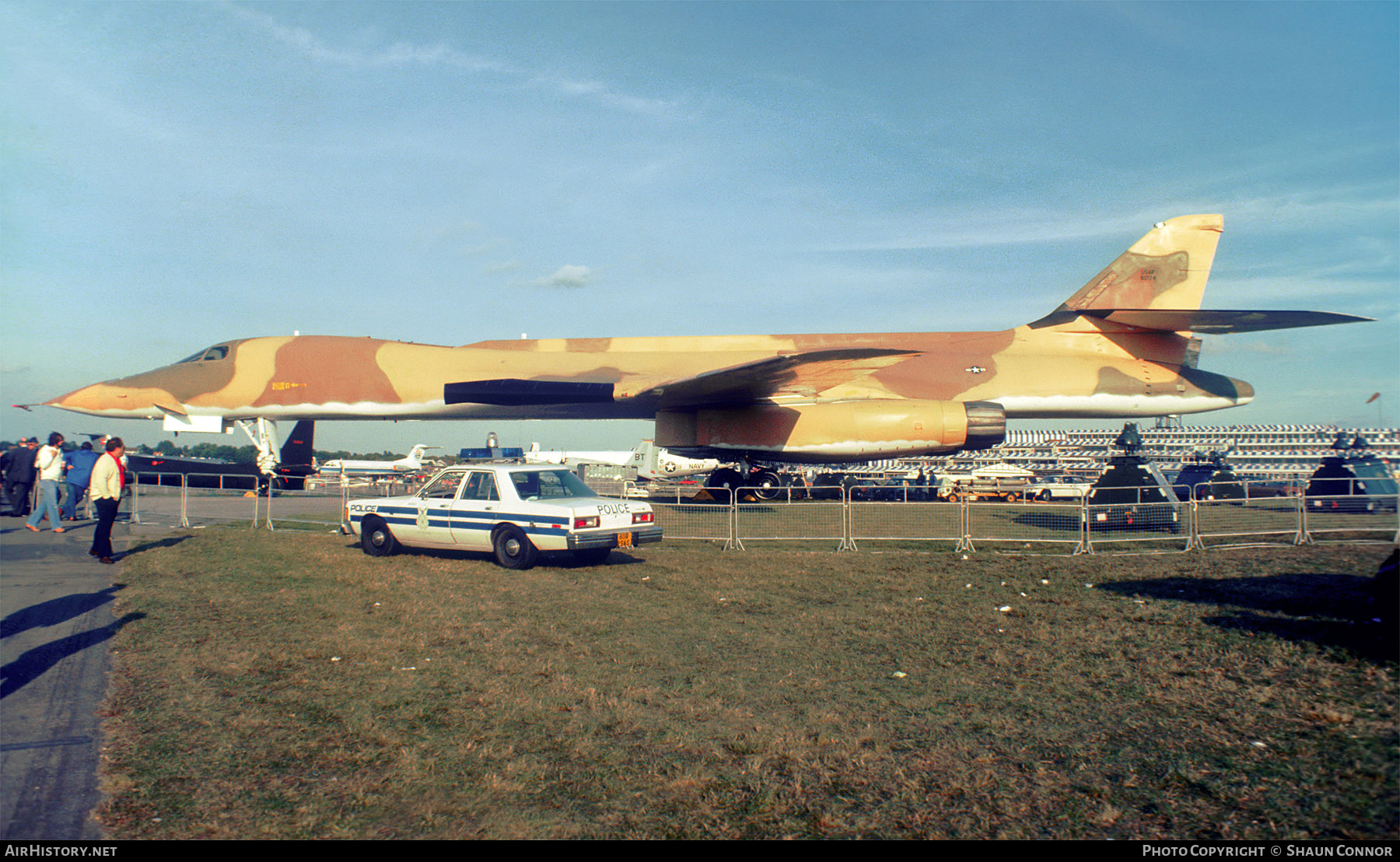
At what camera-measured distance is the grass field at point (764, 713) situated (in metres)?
2.71

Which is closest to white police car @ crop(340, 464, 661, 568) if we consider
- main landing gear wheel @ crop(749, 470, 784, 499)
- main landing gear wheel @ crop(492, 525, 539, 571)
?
main landing gear wheel @ crop(492, 525, 539, 571)

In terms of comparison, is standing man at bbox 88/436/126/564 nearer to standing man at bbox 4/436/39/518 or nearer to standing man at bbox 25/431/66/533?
standing man at bbox 25/431/66/533

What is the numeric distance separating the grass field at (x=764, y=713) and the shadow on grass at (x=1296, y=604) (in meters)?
0.04

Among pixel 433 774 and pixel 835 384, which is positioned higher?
pixel 835 384

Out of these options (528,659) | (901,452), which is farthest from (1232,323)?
(528,659)

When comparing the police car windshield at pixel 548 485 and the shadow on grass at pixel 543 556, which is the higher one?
the police car windshield at pixel 548 485

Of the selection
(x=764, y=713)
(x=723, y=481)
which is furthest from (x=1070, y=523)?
(x=764, y=713)

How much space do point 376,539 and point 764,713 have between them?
7693mm

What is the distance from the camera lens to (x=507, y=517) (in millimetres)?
8906

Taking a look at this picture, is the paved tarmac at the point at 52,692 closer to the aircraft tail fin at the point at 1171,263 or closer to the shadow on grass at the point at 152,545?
the shadow on grass at the point at 152,545

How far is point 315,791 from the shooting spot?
9.61 feet

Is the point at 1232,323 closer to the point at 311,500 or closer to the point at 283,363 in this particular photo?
the point at 283,363

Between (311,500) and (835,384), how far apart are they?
16539 millimetres

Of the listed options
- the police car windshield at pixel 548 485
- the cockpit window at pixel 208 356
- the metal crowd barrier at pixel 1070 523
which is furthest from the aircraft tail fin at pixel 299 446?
the police car windshield at pixel 548 485
